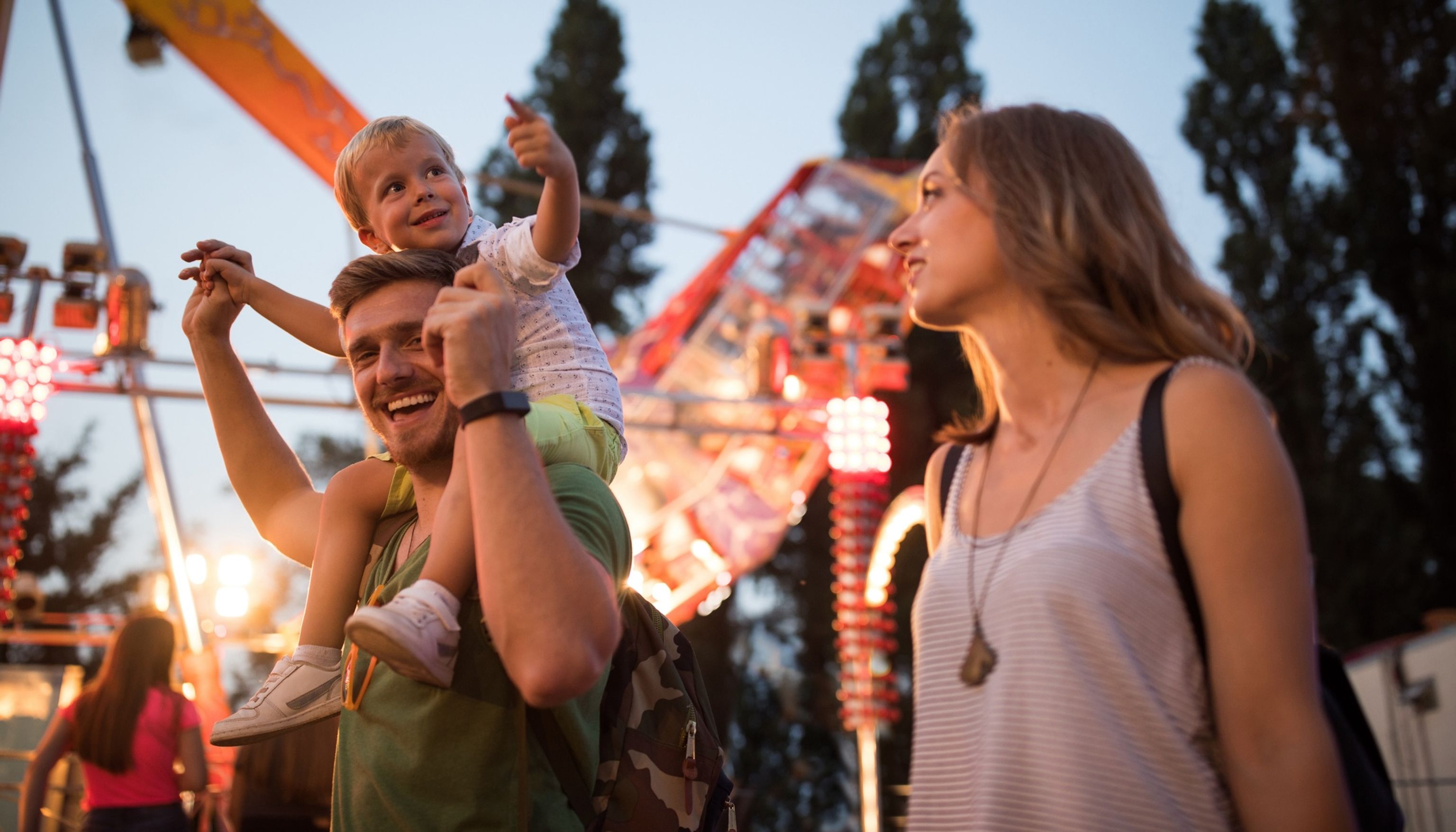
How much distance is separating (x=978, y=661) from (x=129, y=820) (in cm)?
403

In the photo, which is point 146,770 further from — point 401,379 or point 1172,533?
point 1172,533

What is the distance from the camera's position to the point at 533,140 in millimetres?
1707

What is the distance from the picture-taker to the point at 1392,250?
18.7 metres

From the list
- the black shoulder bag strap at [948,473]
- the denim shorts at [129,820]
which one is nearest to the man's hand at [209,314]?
the black shoulder bag strap at [948,473]

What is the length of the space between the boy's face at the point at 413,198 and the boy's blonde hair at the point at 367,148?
0.02m

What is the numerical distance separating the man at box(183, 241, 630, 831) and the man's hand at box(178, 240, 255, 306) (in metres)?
0.36

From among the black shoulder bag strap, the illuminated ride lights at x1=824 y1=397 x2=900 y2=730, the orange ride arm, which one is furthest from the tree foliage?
the black shoulder bag strap

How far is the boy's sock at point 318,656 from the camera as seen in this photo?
1.93 meters

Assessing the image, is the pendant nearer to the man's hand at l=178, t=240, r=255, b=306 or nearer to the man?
the man

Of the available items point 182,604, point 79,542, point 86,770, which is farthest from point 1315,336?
point 79,542

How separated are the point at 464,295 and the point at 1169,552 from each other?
0.96 meters

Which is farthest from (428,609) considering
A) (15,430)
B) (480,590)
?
(15,430)

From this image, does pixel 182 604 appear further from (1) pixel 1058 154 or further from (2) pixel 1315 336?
(2) pixel 1315 336

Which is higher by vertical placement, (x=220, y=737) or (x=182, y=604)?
(x=182, y=604)
